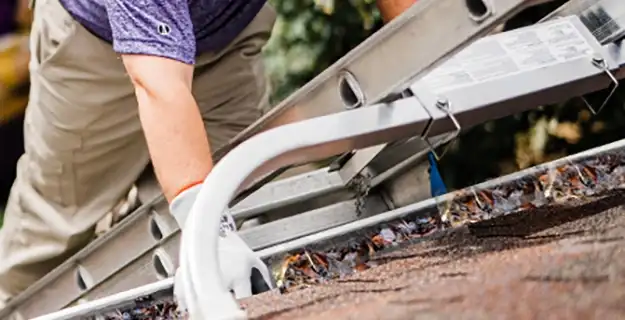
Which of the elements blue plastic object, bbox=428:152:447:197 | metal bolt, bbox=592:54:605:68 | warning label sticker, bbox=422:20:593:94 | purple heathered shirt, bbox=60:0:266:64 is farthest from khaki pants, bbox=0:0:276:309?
metal bolt, bbox=592:54:605:68

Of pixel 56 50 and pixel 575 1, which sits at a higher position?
pixel 56 50

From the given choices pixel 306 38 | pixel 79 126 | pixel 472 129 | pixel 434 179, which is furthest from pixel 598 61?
pixel 306 38

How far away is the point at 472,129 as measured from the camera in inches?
93.0

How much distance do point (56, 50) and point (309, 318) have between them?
1.06 metres

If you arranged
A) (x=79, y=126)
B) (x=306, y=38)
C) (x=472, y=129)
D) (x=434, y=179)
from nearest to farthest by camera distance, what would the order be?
(x=434, y=179) < (x=79, y=126) < (x=472, y=129) < (x=306, y=38)

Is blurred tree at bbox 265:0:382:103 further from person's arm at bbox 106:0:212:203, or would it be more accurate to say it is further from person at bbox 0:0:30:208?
person's arm at bbox 106:0:212:203

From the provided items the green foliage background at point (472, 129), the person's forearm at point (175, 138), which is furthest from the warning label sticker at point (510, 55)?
the green foliage background at point (472, 129)

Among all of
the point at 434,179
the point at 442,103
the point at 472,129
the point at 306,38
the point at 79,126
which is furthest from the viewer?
the point at 306,38

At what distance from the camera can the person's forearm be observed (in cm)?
115

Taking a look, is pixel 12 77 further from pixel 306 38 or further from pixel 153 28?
pixel 153 28

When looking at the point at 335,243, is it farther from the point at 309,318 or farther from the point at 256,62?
the point at 256,62

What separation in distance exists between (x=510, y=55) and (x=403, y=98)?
18cm

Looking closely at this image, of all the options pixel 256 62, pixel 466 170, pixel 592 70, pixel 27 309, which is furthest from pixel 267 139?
pixel 466 170

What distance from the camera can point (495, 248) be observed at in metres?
0.93
